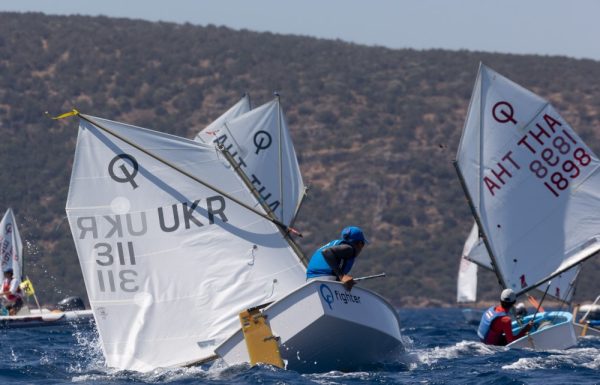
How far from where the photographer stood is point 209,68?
105 meters

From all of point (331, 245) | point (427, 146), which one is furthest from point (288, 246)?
point (427, 146)

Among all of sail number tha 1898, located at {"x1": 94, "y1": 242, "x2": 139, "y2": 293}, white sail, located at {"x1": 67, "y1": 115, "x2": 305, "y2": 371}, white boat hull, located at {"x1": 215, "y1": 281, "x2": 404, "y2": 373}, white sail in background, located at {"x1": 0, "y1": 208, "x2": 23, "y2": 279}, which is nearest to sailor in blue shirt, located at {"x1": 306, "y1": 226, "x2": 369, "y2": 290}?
white boat hull, located at {"x1": 215, "y1": 281, "x2": 404, "y2": 373}

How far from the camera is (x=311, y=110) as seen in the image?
96.9m

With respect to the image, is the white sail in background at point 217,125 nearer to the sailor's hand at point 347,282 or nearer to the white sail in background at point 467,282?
the sailor's hand at point 347,282

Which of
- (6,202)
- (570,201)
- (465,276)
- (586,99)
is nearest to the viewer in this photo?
(570,201)

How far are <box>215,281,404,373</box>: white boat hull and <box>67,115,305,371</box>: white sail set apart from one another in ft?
4.98

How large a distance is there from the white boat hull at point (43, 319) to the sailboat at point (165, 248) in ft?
60.5

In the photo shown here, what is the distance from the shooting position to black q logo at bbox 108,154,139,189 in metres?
19.2

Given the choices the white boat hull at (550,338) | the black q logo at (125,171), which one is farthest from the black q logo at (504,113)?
the black q logo at (125,171)

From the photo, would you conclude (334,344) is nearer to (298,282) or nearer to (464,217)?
(298,282)

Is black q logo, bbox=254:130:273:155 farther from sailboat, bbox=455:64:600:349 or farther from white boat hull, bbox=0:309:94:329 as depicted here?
white boat hull, bbox=0:309:94:329

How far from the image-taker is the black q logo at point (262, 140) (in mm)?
33656

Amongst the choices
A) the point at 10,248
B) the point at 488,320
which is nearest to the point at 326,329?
the point at 488,320

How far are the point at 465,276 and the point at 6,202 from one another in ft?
112
